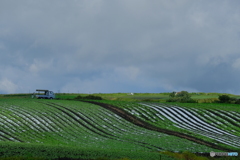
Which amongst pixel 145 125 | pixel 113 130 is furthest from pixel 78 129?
pixel 145 125

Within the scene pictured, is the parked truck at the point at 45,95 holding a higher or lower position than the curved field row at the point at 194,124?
higher

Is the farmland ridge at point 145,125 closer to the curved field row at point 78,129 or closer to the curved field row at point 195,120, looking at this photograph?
the curved field row at point 195,120

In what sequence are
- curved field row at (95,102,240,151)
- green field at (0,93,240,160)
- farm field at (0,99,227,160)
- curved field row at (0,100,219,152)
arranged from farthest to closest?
curved field row at (95,102,240,151), curved field row at (0,100,219,152), farm field at (0,99,227,160), green field at (0,93,240,160)

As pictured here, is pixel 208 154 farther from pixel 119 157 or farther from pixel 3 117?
pixel 3 117

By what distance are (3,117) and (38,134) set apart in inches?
459

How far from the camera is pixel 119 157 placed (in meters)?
31.8


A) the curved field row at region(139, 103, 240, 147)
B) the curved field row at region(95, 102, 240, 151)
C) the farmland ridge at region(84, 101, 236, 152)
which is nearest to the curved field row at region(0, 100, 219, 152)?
the farmland ridge at region(84, 101, 236, 152)

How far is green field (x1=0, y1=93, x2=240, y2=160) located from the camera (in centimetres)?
3284

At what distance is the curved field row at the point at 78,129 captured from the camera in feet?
144

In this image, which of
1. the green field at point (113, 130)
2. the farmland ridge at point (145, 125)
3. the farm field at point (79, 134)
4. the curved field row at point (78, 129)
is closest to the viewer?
the green field at point (113, 130)

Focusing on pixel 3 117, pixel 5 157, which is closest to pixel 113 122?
pixel 3 117

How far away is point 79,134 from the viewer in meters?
51.5

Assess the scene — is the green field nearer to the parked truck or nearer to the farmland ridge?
the farmland ridge

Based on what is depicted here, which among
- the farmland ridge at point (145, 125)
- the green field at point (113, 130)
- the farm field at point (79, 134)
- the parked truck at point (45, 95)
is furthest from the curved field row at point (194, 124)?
the parked truck at point (45, 95)
